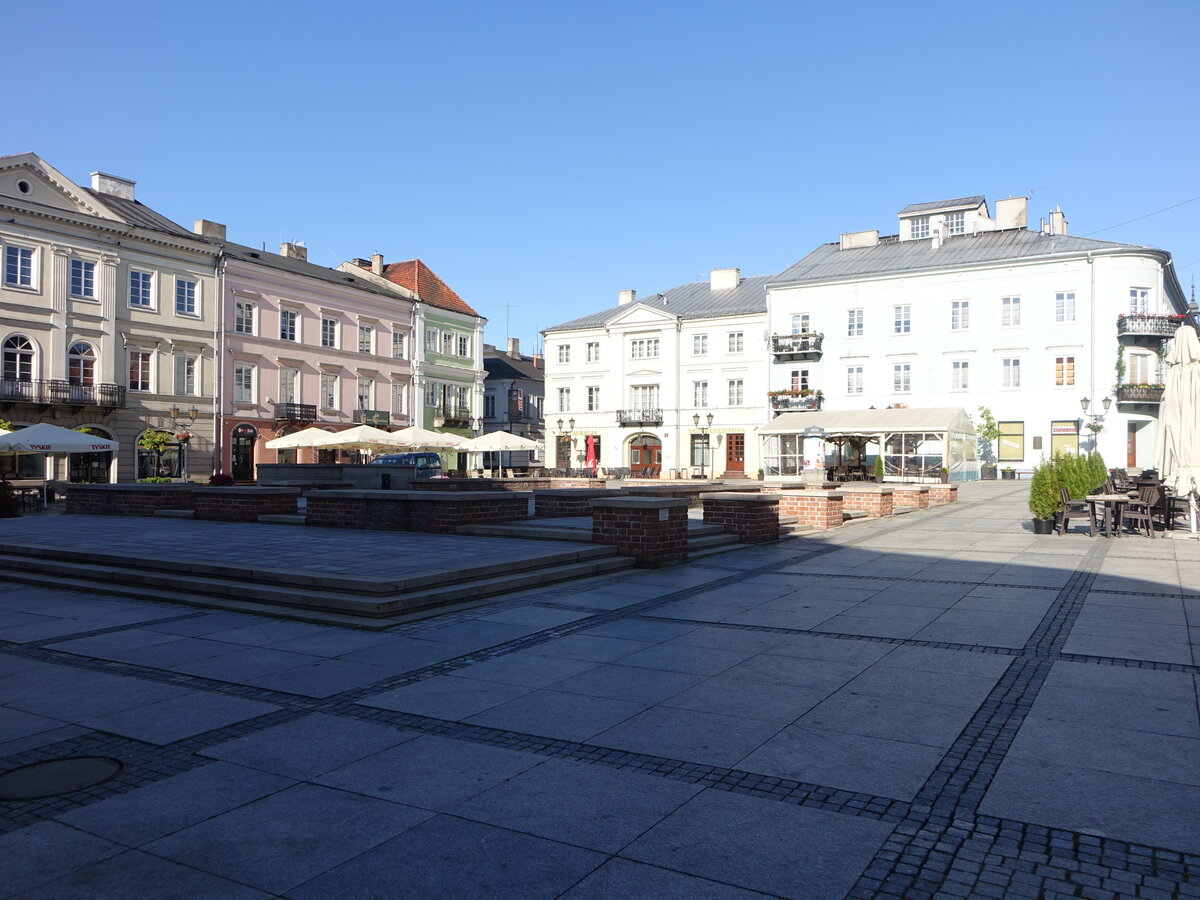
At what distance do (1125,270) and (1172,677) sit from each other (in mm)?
42494

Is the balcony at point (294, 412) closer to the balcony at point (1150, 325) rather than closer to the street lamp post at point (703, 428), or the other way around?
the street lamp post at point (703, 428)

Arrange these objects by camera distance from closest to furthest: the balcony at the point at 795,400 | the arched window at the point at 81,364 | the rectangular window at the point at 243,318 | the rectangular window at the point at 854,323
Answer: the arched window at the point at 81,364 < the rectangular window at the point at 243,318 < the rectangular window at the point at 854,323 < the balcony at the point at 795,400

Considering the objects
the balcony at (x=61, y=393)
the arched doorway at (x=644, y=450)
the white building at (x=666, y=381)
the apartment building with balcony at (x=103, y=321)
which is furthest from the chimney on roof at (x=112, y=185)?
the arched doorway at (x=644, y=450)

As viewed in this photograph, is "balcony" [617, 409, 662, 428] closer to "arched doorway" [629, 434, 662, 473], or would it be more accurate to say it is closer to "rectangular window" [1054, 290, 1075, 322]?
"arched doorway" [629, 434, 662, 473]

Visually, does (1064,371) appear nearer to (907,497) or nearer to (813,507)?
(907,497)

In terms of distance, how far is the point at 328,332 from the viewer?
1907 inches

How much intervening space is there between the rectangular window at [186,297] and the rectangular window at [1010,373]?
39.8 metres

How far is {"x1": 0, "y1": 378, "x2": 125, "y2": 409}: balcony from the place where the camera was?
33.6 meters

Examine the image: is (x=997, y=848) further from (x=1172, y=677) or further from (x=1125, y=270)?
(x=1125, y=270)

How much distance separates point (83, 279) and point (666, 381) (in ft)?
102

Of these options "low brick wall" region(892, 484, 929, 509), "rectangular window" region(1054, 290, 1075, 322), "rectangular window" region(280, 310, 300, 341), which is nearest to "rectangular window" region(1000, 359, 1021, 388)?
"rectangular window" region(1054, 290, 1075, 322)

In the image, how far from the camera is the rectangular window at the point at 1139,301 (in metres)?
41.3

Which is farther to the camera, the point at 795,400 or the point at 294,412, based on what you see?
the point at 795,400

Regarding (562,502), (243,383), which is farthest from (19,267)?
(562,502)
